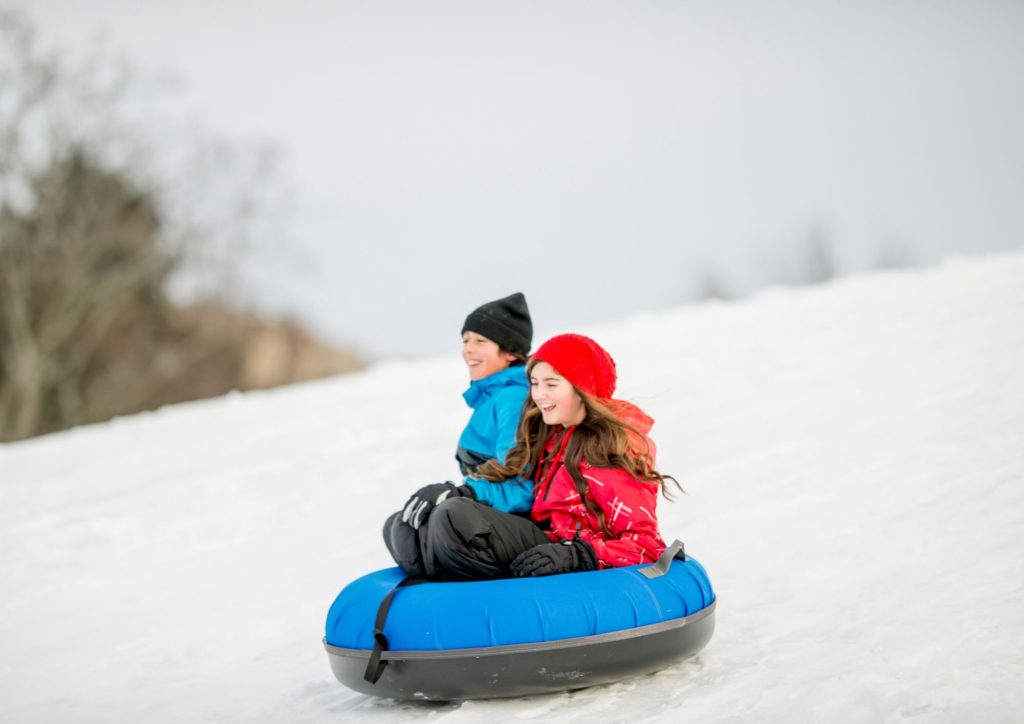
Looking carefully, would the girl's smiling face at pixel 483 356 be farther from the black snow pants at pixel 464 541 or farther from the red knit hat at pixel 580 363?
the black snow pants at pixel 464 541

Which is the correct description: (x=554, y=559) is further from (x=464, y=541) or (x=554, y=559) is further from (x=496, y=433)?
(x=496, y=433)

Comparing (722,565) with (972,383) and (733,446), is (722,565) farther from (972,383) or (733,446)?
(972,383)

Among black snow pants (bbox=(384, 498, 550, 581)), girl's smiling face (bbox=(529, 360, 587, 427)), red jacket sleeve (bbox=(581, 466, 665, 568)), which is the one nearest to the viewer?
black snow pants (bbox=(384, 498, 550, 581))

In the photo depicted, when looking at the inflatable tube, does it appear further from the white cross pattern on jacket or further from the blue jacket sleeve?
the blue jacket sleeve

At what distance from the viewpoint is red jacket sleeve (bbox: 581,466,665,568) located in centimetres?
352

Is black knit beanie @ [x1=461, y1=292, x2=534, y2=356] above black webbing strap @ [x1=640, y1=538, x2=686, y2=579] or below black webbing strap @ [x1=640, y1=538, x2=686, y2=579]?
above

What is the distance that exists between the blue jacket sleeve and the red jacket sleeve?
247 millimetres

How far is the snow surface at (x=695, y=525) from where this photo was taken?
3.35 m

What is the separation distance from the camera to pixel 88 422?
21.5 metres

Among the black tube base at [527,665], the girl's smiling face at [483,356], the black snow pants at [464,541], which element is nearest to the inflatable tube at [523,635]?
the black tube base at [527,665]

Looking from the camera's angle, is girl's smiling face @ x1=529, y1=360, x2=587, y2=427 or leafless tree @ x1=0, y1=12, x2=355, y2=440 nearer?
girl's smiling face @ x1=529, y1=360, x2=587, y2=427

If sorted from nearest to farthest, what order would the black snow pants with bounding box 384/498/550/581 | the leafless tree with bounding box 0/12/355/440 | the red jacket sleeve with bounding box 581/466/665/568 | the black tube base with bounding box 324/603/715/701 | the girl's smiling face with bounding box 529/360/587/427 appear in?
1. the black tube base with bounding box 324/603/715/701
2. the black snow pants with bounding box 384/498/550/581
3. the red jacket sleeve with bounding box 581/466/665/568
4. the girl's smiling face with bounding box 529/360/587/427
5. the leafless tree with bounding box 0/12/355/440

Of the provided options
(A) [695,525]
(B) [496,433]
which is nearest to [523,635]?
(B) [496,433]

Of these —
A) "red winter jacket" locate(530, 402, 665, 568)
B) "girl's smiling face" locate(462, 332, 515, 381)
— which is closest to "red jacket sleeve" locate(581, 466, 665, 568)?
"red winter jacket" locate(530, 402, 665, 568)
